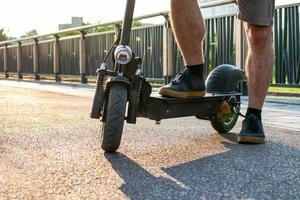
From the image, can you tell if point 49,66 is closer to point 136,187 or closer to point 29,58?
point 29,58

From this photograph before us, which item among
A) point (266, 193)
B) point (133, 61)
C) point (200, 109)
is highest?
point (133, 61)

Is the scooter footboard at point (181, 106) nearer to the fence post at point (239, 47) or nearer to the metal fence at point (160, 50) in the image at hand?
the metal fence at point (160, 50)

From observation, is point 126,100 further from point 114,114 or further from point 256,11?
point 256,11

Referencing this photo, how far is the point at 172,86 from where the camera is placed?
9.32ft

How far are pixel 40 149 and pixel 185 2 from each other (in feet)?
3.32

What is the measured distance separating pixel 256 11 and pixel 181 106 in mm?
679

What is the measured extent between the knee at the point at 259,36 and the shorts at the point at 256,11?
2.1 inches

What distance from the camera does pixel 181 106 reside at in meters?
2.85

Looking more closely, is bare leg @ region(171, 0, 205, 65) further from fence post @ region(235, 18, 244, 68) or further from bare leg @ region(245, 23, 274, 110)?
fence post @ region(235, 18, 244, 68)

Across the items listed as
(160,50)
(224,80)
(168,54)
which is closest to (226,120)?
(224,80)

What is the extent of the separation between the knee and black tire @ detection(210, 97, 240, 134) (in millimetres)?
368

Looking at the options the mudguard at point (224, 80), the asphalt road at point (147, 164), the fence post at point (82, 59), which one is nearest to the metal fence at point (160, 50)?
the fence post at point (82, 59)

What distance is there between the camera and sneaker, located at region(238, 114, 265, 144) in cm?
300

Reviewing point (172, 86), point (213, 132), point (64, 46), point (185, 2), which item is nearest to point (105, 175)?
point (172, 86)
